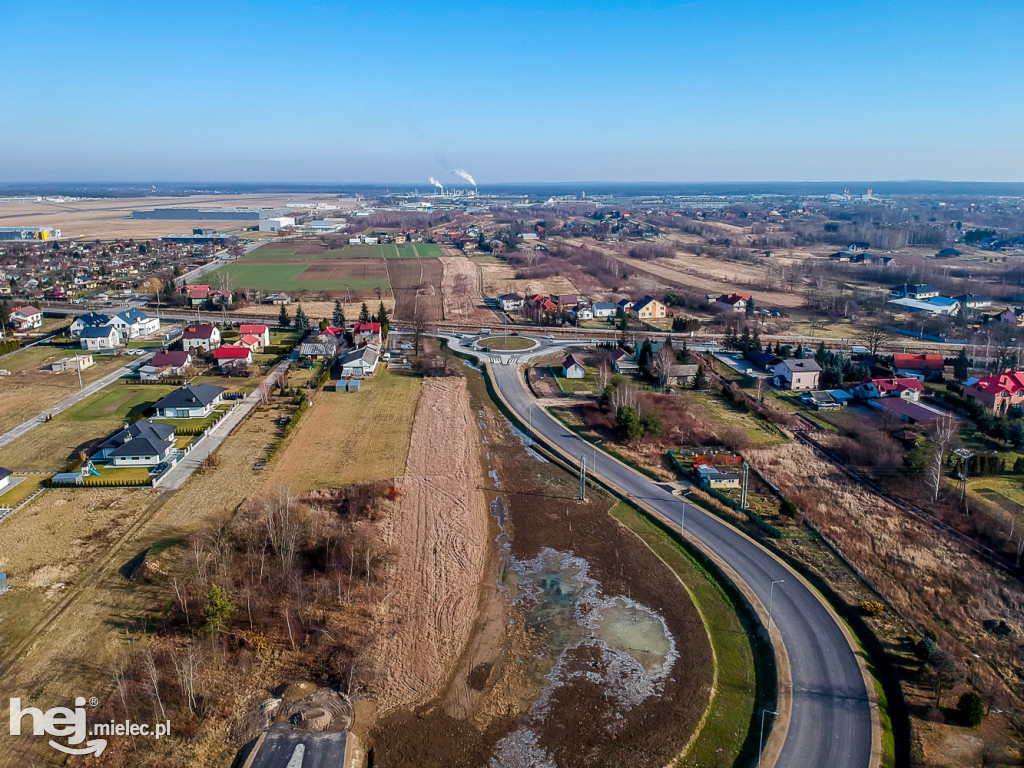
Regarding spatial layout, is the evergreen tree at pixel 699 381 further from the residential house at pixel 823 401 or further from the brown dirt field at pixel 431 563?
the brown dirt field at pixel 431 563

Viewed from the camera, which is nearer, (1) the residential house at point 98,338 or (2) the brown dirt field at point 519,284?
(1) the residential house at point 98,338

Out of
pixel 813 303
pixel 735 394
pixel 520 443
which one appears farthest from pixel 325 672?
pixel 813 303

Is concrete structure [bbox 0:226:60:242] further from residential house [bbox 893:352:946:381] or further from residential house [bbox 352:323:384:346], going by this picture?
residential house [bbox 893:352:946:381]

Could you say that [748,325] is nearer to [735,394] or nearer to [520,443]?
[735,394]

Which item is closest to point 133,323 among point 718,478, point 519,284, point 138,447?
point 138,447

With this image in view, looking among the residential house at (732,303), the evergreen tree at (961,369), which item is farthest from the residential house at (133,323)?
the evergreen tree at (961,369)

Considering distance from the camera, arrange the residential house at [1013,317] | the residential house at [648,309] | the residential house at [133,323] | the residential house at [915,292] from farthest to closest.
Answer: the residential house at [915,292], the residential house at [648,309], the residential house at [1013,317], the residential house at [133,323]
